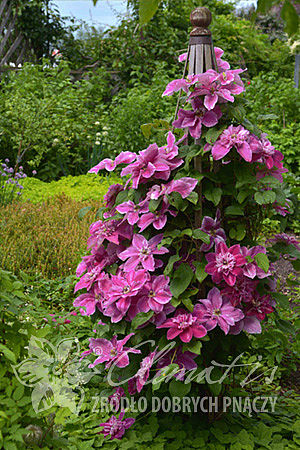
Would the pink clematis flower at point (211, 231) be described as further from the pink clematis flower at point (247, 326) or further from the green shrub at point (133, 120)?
the green shrub at point (133, 120)

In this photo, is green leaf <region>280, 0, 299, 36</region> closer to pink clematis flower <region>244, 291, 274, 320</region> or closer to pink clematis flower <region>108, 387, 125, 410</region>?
pink clematis flower <region>244, 291, 274, 320</region>

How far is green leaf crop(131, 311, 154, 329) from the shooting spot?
1.76m

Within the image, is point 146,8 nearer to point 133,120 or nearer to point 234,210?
point 234,210

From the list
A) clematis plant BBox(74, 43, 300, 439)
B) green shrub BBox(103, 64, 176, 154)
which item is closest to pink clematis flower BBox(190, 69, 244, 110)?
clematis plant BBox(74, 43, 300, 439)

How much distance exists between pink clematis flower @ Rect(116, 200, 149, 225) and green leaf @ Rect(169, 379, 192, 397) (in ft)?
2.02

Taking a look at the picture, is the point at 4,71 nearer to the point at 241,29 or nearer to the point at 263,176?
the point at 241,29

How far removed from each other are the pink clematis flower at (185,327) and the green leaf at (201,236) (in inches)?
10.7

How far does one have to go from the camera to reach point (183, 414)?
2.09 metres

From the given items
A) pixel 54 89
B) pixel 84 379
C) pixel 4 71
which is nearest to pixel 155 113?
pixel 54 89

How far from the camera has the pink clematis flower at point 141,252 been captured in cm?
180

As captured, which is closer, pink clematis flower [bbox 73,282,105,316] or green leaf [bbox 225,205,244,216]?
green leaf [bbox 225,205,244,216]
